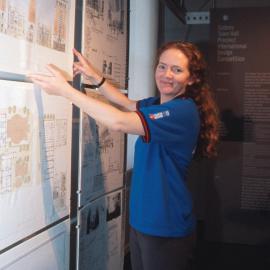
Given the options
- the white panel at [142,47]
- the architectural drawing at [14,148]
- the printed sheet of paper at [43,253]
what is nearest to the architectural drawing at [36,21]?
the architectural drawing at [14,148]

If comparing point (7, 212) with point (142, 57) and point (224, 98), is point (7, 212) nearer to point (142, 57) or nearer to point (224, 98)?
point (142, 57)

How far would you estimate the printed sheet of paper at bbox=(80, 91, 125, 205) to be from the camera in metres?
2.02

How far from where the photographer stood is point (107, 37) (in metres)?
2.20

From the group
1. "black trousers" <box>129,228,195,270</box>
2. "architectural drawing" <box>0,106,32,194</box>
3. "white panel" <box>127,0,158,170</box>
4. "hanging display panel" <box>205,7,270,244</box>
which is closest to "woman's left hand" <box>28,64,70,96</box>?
"architectural drawing" <box>0,106,32,194</box>

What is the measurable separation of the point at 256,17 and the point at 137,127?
2.35 m

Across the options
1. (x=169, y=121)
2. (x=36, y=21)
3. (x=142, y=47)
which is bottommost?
(x=169, y=121)

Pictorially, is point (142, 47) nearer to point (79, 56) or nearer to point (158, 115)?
point (79, 56)

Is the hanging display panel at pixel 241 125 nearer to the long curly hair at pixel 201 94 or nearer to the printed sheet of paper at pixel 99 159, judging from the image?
the printed sheet of paper at pixel 99 159

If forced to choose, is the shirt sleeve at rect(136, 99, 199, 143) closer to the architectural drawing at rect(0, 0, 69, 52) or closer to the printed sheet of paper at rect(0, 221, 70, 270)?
the architectural drawing at rect(0, 0, 69, 52)

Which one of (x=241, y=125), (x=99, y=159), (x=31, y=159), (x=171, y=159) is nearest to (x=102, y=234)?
(x=99, y=159)

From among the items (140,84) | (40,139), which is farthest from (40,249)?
(140,84)

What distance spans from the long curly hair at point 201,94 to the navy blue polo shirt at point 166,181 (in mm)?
95

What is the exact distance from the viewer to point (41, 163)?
1.65 metres

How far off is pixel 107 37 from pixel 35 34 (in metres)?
0.69
